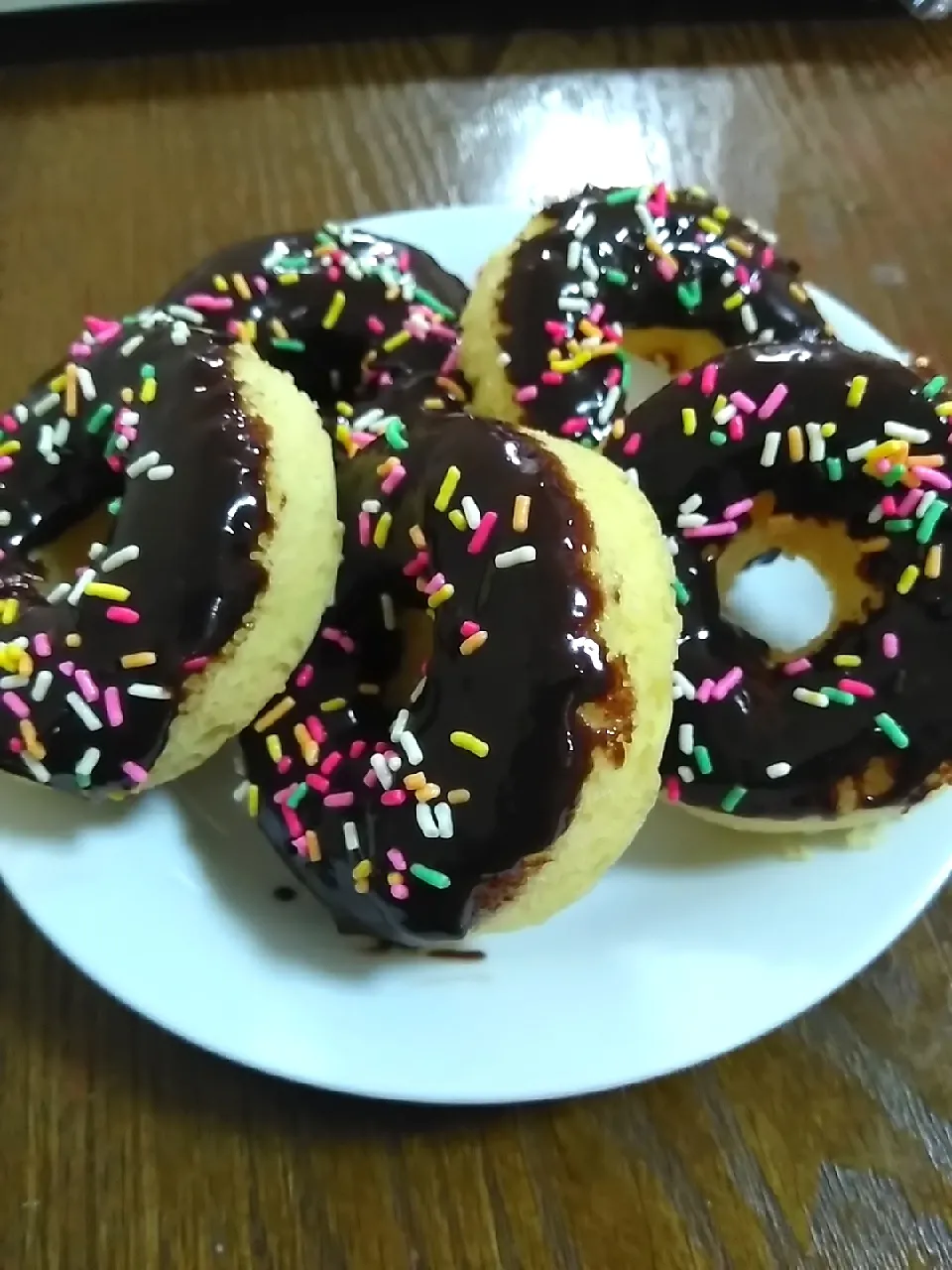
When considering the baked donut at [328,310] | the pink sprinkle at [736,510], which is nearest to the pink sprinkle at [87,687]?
the baked donut at [328,310]

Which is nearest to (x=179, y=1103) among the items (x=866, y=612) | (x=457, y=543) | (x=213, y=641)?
(x=213, y=641)

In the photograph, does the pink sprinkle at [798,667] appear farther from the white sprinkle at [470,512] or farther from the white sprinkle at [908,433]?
the white sprinkle at [470,512]

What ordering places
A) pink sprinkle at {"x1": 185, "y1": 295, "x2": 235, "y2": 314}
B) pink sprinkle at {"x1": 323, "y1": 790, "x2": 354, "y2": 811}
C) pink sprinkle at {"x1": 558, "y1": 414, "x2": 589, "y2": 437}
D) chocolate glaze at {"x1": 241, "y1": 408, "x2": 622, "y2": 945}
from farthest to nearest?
pink sprinkle at {"x1": 185, "y1": 295, "x2": 235, "y2": 314} → pink sprinkle at {"x1": 558, "y1": 414, "x2": 589, "y2": 437} → pink sprinkle at {"x1": 323, "y1": 790, "x2": 354, "y2": 811} → chocolate glaze at {"x1": 241, "y1": 408, "x2": 622, "y2": 945}

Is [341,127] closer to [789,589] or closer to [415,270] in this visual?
[415,270]

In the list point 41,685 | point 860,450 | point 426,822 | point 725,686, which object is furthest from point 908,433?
point 41,685

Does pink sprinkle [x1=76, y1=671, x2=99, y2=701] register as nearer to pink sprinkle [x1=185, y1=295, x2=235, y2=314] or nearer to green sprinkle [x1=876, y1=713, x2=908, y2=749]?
pink sprinkle [x1=185, y1=295, x2=235, y2=314]

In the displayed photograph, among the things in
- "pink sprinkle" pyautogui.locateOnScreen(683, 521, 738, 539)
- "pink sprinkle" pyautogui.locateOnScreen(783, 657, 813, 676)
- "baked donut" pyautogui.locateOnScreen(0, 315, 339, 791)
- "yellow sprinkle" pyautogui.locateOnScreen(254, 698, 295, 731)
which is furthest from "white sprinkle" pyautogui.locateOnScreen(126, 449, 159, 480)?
"pink sprinkle" pyautogui.locateOnScreen(783, 657, 813, 676)
